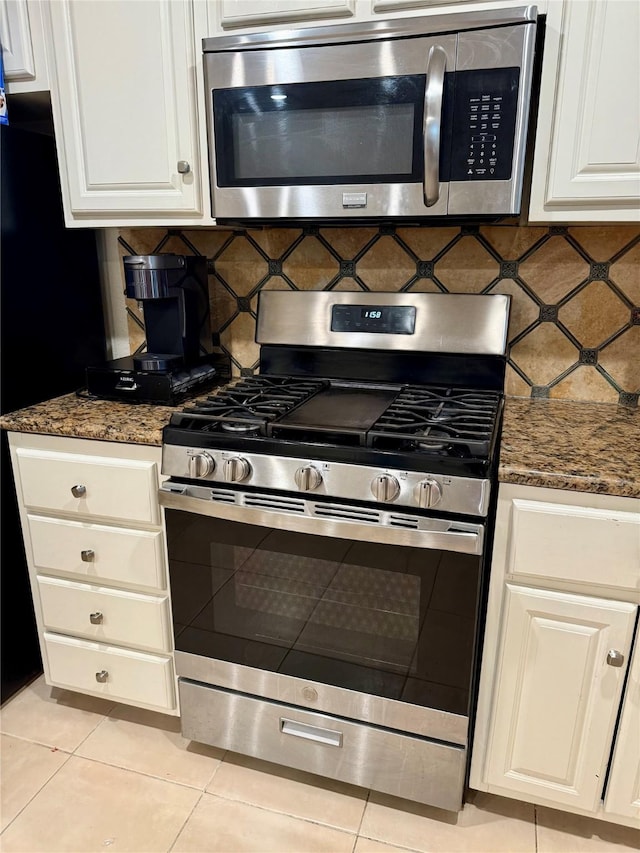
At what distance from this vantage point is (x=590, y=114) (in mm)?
1272

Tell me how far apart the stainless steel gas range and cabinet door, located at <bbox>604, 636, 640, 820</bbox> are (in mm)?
307

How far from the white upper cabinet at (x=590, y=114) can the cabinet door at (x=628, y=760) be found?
3.08 ft

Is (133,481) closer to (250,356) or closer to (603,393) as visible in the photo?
(250,356)

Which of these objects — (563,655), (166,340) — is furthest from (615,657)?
(166,340)

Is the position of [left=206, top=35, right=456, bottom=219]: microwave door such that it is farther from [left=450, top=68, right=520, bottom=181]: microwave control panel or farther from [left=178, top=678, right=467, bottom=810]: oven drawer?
[left=178, top=678, right=467, bottom=810]: oven drawer

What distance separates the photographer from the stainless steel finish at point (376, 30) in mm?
1224

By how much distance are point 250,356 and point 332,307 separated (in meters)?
0.34

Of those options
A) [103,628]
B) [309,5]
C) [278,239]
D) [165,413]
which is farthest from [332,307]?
[103,628]

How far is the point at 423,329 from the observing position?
5.57ft

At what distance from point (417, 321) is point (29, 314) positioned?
1.11m

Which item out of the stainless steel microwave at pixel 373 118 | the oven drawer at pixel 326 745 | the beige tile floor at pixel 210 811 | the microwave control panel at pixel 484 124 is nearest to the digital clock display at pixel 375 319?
the stainless steel microwave at pixel 373 118

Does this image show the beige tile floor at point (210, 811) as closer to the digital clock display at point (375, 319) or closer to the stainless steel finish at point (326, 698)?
the stainless steel finish at point (326, 698)

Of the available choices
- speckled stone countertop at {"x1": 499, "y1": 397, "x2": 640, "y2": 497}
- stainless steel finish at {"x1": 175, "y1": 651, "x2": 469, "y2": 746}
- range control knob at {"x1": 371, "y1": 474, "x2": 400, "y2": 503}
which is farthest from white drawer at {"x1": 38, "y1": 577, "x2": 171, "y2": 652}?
speckled stone countertop at {"x1": 499, "y1": 397, "x2": 640, "y2": 497}

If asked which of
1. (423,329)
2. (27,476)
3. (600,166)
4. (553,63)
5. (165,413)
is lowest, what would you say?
(27,476)
